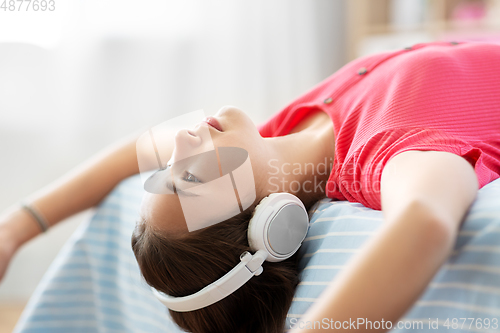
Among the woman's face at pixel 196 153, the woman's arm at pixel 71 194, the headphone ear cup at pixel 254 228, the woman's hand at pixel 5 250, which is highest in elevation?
the woman's face at pixel 196 153

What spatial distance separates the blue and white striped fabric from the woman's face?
0.18 metres

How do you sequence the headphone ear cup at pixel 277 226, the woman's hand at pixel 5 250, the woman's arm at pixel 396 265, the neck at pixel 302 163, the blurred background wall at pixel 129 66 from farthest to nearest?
the blurred background wall at pixel 129 66 → the woman's hand at pixel 5 250 → the neck at pixel 302 163 → the headphone ear cup at pixel 277 226 → the woman's arm at pixel 396 265

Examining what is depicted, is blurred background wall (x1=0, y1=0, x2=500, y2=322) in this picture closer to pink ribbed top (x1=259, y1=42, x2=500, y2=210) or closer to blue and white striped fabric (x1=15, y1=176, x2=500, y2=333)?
blue and white striped fabric (x1=15, y1=176, x2=500, y2=333)

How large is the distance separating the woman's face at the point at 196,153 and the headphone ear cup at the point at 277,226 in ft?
0.21

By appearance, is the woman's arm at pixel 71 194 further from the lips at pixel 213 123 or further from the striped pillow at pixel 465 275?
the striped pillow at pixel 465 275

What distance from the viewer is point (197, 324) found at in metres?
0.75

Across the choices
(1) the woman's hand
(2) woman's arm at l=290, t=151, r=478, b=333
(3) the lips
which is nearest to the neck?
(3) the lips

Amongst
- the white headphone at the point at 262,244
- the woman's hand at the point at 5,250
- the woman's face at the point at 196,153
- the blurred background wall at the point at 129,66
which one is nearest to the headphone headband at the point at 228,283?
the white headphone at the point at 262,244

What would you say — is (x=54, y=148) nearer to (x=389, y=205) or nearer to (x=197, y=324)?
(x=197, y=324)

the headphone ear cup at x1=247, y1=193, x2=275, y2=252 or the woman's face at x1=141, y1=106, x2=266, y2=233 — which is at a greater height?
the woman's face at x1=141, y1=106, x2=266, y2=233

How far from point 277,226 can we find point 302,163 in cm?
25

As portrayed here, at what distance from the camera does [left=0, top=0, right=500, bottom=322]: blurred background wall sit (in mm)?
1790

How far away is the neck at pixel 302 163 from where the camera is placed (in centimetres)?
84

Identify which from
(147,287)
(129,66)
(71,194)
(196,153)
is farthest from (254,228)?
(129,66)
